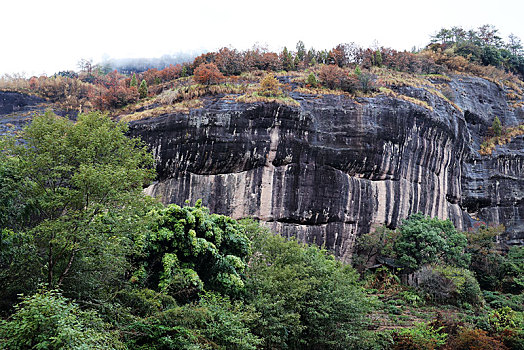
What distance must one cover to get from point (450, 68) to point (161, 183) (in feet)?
104

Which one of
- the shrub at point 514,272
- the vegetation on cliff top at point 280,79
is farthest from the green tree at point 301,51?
the shrub at point 514,272

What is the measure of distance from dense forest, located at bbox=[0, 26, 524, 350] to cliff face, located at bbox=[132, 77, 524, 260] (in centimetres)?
157

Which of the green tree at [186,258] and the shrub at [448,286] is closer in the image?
the green tree at [186,258]

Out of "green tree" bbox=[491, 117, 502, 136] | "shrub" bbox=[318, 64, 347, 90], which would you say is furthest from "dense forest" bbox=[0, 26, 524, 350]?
"green tree" bbox=[491, 117, 502, 136]

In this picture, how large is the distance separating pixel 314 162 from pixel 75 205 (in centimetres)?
1898

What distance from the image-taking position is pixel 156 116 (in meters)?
28.9

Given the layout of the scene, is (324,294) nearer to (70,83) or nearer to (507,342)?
(507,342)

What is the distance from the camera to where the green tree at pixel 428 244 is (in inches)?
1054

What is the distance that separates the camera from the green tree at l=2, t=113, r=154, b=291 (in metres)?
10.8

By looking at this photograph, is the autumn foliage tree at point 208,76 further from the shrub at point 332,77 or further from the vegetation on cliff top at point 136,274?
the vegetation on cliff top at point 136,274

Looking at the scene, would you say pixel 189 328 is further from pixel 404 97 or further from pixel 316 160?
pixel 404 97

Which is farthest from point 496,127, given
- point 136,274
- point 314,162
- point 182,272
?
point 136,274

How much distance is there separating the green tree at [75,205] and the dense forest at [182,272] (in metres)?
0.05

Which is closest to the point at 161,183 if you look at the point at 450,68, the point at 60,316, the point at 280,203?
the point at 280,203
